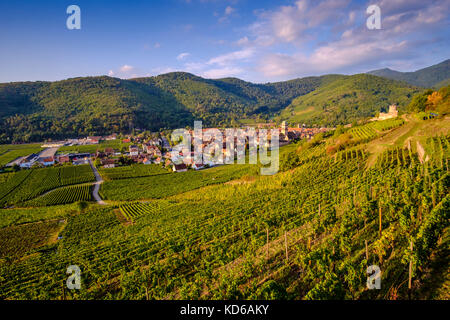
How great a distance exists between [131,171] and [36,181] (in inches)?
826

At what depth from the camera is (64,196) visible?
43.2 m

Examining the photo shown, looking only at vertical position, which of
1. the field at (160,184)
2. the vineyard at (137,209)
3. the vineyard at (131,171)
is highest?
the vineyard at (131,171)

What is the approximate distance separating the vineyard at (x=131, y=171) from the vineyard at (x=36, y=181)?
3.56 meters

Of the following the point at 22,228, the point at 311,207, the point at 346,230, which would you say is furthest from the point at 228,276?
the point at 22,228

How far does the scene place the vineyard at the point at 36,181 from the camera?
143 feet

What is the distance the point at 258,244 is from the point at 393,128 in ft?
132

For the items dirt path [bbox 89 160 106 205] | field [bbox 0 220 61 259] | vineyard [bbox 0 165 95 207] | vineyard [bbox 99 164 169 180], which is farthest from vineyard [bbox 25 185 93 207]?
field [bbox 0 220 61 259]

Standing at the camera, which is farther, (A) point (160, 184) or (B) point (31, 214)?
(A) point (160, 184)

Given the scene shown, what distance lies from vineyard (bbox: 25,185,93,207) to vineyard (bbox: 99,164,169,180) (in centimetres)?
845

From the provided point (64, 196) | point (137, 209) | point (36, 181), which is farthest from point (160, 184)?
point (36, 181)

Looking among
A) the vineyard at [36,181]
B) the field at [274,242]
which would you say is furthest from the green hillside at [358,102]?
the vineyard at [36,181]

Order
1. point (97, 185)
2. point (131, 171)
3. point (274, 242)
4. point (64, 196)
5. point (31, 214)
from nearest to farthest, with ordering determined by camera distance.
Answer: point (274, 242) < point (31, 214) < point (64, 196) < point (97, 185) < point (131, 171)

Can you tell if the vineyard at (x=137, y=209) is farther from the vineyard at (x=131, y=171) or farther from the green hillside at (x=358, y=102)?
the green hillside at (x=358, y=102)

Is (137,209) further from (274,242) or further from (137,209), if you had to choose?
(274,242)
